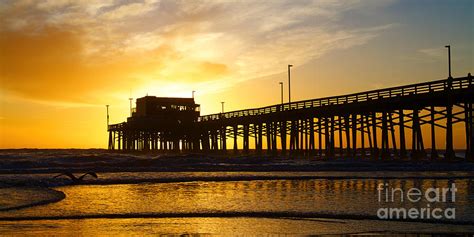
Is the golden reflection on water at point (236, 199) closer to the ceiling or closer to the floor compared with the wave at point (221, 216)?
closer to the ceiling

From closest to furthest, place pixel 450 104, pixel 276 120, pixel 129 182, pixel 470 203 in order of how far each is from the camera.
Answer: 1. pixel 470 203
2. pixel 129 182
3. pixel 450 104
4. pixel 276 120

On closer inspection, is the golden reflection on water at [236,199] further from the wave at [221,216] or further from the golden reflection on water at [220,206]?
the wave at [221,216]

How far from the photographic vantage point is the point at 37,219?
11.9 m

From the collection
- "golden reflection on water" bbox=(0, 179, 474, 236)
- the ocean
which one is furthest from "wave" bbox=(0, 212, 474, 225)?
"golden reflection on water" bbox=(0, 179, 474, 236)

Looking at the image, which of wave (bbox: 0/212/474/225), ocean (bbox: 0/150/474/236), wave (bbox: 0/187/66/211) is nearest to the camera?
ocean (bbox: 0/150/474/236)

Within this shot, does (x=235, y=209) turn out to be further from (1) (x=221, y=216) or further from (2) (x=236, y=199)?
(2) (x=236, y=199)

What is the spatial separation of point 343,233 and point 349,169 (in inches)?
807

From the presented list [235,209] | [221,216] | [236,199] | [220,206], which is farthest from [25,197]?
[221,216]

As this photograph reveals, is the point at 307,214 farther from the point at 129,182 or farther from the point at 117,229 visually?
the point at 129,182

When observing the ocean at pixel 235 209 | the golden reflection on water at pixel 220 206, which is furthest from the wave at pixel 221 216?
the golden reflection on water at pixel 220 206

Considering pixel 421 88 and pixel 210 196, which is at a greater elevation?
pixel 421 88

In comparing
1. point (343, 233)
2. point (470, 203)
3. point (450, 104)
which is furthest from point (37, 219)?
point (450, 104)

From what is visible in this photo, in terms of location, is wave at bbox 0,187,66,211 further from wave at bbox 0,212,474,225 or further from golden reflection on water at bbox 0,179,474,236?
wave at bbox 0,212,474,225

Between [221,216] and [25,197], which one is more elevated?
[25,197]
